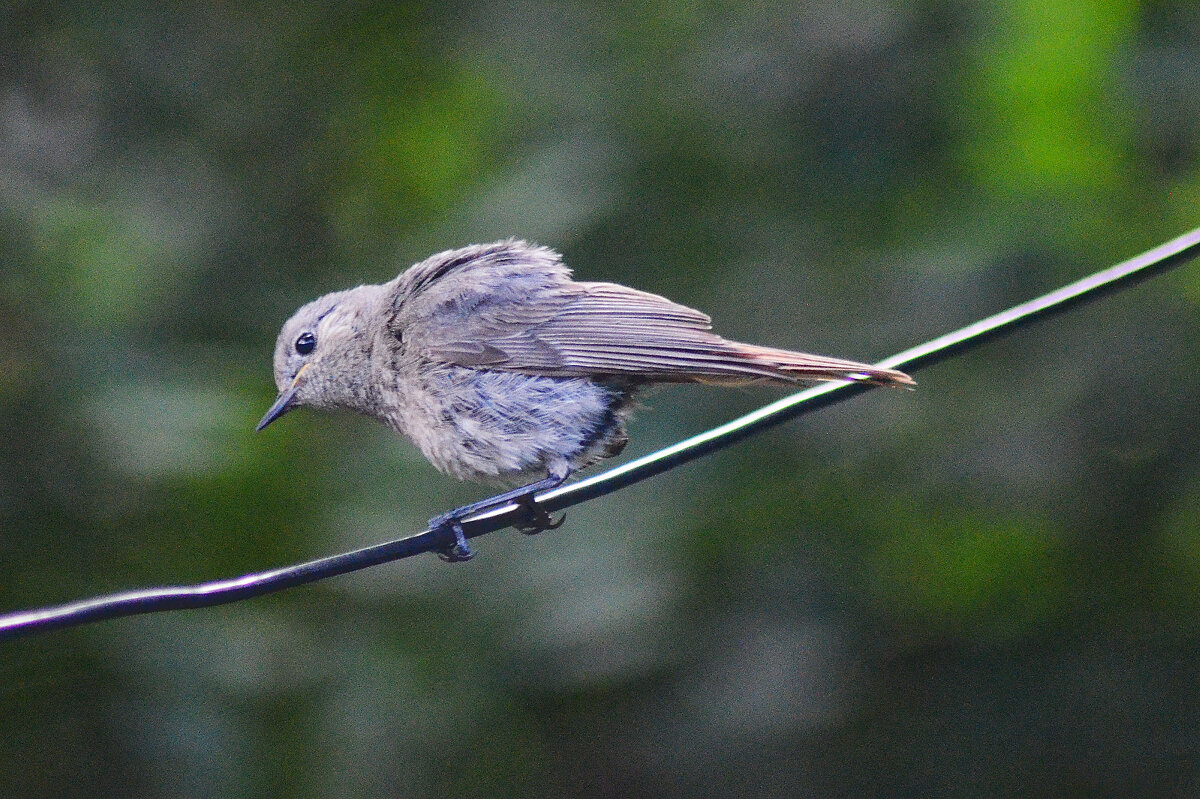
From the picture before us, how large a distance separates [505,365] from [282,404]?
886 millimetres

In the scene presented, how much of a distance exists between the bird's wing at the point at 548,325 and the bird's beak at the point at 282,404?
0.44 meters

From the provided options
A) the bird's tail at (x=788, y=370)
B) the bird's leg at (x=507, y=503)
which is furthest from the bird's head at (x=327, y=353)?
the bird's tail at (x=788, y=370)

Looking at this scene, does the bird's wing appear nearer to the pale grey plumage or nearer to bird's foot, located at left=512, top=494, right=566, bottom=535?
the pale grey plumage

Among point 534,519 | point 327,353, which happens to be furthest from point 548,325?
point 327,353

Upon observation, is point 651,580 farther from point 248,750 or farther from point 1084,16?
point 1084,16

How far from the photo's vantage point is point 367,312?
16.3 feet

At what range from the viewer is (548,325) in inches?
178

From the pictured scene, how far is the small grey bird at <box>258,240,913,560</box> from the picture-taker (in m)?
4.31

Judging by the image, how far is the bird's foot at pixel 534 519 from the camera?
338cm

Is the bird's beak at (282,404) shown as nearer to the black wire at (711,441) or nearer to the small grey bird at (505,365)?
the small grey bird at (505,365)

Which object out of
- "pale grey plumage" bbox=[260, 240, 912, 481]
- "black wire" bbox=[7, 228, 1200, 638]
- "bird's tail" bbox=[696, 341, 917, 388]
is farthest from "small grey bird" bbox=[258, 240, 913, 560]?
"black wire" bbox=[7, 228, 1200, 638]

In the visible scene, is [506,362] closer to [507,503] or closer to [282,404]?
[507,503]

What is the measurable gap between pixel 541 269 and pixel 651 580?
1.20m

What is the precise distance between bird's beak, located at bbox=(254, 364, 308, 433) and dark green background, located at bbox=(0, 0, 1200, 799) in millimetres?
90
